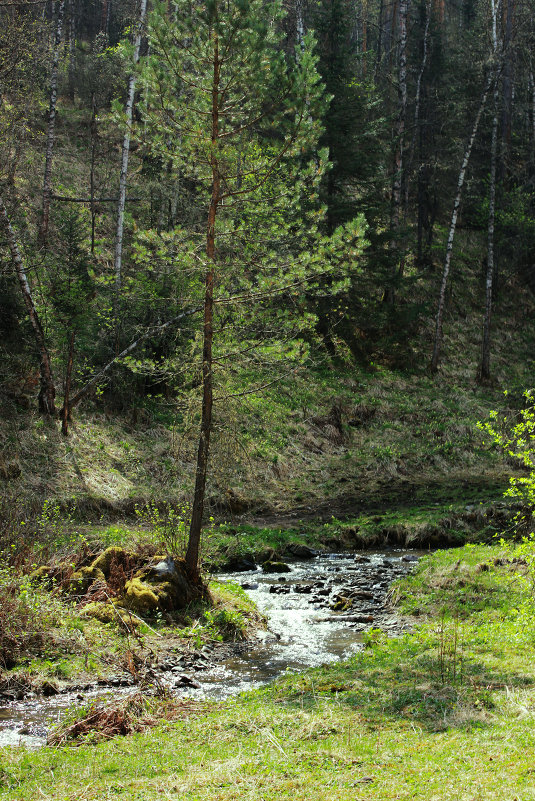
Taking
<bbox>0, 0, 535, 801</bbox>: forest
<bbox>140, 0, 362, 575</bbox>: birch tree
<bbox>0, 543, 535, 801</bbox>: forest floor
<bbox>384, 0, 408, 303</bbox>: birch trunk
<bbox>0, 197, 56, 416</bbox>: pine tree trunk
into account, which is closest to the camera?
<bbox>0, 543, 535, 801</bbox>: forest floor

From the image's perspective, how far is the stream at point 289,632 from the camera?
6.49 meters

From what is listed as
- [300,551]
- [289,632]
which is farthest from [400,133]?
[289,632]

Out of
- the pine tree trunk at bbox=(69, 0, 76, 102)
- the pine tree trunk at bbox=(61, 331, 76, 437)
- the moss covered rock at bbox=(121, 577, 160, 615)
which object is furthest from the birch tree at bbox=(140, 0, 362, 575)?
the pine tree trunk at bbox=(69, 0, 76, 102)

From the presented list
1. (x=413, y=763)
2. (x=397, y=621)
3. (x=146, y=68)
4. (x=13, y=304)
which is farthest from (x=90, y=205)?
(x=413, y=763)

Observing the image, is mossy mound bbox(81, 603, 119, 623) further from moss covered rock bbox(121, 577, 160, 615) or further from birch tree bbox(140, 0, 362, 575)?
birch tree bbox(140, 0, 362, 575)

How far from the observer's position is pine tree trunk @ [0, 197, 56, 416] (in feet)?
47.7

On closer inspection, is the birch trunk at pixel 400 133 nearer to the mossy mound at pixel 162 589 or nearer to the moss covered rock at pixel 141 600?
the mossy mound at pixel 162 589

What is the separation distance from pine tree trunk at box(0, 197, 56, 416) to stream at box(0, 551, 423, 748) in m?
6.92

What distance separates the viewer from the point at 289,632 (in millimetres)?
9289

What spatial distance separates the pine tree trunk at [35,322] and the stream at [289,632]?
273 inches

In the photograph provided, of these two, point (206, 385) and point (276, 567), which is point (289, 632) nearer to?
point (276, 567)

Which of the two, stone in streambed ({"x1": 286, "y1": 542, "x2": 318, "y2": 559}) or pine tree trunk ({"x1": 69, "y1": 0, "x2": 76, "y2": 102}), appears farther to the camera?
pine tree trunk ({"x1": 69, "y1": 0, "x2": 76, "y2": 102})

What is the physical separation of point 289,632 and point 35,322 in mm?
9738

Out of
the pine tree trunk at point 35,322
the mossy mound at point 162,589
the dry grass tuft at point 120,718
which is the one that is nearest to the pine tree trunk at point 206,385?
the mossy mound at point 162,589
